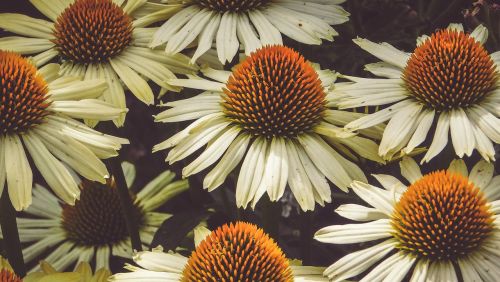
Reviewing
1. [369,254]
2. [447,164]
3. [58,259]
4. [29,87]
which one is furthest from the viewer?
[58,259]

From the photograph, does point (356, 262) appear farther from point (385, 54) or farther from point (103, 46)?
point (103, 46)

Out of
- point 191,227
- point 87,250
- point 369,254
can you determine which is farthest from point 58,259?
point 369,254

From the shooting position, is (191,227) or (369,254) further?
(191,227)

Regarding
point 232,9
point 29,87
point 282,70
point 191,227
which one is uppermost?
point 232,9

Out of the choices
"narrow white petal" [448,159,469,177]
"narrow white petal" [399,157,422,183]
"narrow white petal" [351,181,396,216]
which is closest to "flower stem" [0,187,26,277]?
"narrow white petal" [351,181,396,216]

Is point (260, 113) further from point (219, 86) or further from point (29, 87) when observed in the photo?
point (29, 87)
